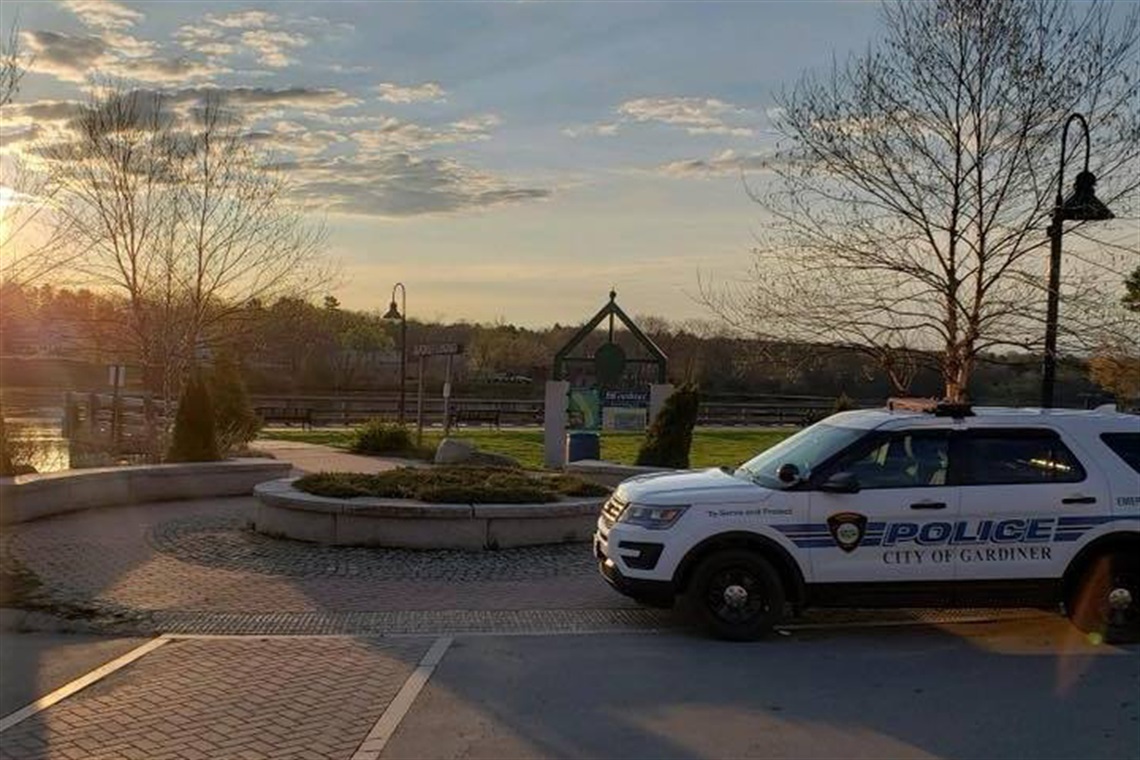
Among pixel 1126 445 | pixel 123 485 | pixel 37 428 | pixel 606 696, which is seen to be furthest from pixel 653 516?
pixel 37 428

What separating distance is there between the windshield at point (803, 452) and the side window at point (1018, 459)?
84 cm

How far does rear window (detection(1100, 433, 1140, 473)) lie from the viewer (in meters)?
7.82

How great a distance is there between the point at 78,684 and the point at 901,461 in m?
5.82

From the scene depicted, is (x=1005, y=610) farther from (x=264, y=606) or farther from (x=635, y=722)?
(x=264, y=606)

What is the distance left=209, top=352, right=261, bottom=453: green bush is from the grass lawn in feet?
12.1

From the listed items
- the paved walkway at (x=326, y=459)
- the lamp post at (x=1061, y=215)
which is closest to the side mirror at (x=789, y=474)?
the lamp post at (x=1061, y=215)

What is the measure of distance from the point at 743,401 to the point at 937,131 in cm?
5321

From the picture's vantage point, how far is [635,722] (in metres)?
5.68

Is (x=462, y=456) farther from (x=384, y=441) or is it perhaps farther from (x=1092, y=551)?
(x=1092, y=551)

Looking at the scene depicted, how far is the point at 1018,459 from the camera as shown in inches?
307

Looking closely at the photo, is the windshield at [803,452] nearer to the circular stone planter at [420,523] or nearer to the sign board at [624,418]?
the circular stone planter at [420,523]

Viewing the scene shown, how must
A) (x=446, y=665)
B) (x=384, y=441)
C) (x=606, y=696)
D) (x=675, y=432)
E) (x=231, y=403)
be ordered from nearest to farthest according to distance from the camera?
(x=606, y=696), (x=446, y=665), (x=675, y=432), (x=231, y=403), (x=384, y=441)

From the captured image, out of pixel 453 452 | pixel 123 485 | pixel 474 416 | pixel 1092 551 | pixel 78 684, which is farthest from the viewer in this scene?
pixel 474 416

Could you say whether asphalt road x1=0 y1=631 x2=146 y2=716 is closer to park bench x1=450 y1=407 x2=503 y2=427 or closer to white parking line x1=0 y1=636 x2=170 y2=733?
white parking line x1=0 y1=636 x2=170 y2=733
